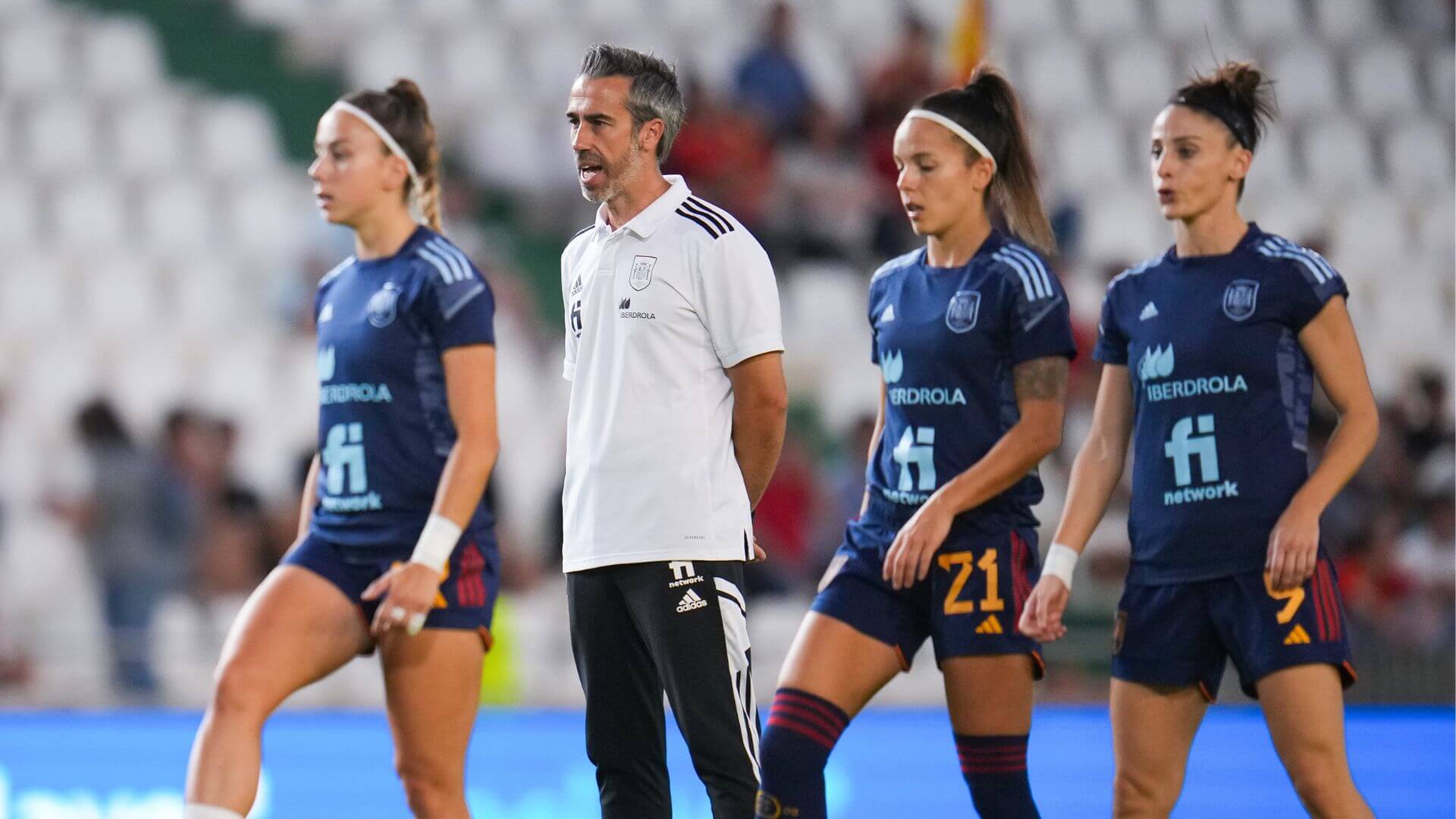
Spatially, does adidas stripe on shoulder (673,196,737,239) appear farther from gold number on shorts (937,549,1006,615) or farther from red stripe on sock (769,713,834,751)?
red stripe on sock (769,713,834,751)

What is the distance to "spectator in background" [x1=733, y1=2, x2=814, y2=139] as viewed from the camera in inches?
483

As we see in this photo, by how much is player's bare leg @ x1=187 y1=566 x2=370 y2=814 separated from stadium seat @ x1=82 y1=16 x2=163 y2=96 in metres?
10.3

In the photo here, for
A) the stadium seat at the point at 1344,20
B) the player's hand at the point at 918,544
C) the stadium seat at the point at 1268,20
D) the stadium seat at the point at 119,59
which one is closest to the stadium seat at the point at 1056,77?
the stadium seat at the point at 1268,20

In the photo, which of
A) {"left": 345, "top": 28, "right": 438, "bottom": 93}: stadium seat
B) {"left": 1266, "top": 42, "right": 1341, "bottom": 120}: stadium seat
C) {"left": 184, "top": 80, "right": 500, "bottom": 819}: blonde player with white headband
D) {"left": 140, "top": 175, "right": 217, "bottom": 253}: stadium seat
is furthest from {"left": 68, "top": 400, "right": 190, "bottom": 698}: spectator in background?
{"left": 1266, "top": 42, "right": 1341, "bottom": 120}: stadium seat

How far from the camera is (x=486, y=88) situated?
13578mm

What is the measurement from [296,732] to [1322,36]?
35.9 feet

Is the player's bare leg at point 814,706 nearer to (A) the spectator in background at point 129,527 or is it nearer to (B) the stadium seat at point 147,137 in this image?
(A) the spectator in background at point 129,527

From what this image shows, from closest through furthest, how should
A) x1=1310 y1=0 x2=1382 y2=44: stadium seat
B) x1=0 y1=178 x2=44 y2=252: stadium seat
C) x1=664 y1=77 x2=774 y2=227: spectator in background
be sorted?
x1=664 y1=77 x2=774 y2=227: spectator in background
x1=0 y1=178 x2=44 y2=252: stadium seat
x1=1310 y1=0 x2=1382 y2=44: stadium seat

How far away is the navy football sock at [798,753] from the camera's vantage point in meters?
4.41

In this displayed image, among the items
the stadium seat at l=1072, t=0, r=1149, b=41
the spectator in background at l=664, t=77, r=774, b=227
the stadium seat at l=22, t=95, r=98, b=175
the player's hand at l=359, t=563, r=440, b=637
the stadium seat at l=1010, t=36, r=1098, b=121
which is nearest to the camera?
the player's hand at l=359, t=563, r=440, b=637

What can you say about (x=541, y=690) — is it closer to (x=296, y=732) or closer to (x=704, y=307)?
(x=296, y=732)

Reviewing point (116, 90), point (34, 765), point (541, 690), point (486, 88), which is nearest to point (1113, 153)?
point (486, 88)

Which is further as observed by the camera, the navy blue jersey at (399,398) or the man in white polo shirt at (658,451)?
the navy blue jersey at (399,398)

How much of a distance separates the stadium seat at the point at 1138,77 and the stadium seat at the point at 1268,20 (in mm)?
821
